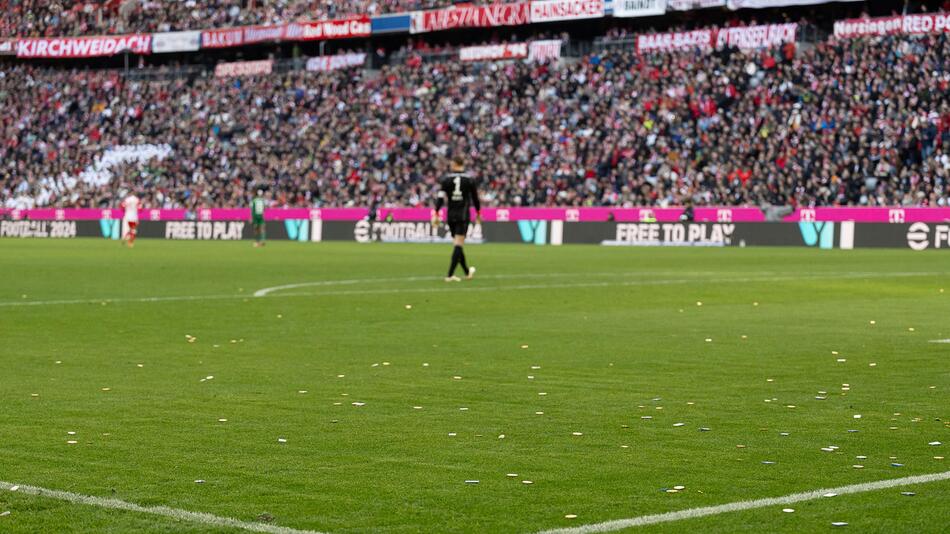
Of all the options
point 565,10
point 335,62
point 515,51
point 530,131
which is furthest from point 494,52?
point 335,62

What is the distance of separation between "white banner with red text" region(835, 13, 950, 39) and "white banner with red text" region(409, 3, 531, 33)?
15291 mm

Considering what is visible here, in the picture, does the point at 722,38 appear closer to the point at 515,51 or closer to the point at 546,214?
the point at 546,214

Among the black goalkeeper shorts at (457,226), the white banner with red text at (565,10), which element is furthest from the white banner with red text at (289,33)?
the black goalkeeper shorts at (457,226)

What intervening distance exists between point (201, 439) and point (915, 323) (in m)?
11.1

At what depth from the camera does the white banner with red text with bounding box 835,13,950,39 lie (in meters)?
53.1

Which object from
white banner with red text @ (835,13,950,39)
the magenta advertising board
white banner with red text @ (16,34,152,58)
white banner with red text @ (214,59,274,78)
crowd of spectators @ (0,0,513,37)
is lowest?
the magenta advertising board

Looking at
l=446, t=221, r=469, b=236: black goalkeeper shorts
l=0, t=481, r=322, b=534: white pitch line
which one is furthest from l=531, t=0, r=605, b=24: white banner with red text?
l=0, t=481, r=322, b=534: white pitch line

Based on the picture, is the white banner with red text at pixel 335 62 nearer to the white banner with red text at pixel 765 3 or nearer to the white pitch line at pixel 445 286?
the white banner with red text at pixel 765 3

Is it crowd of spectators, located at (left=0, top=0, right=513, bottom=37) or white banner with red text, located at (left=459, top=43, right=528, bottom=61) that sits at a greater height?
crowd of spectators, located at (left=0, top=0, right=513, bottom=37)

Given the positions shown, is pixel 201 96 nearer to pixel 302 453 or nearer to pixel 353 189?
pixel 353 189

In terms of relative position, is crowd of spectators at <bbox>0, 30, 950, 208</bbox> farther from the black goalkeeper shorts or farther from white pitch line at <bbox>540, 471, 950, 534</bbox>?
white pitch line at <bbox>540, 471, 950, 534</bbox>

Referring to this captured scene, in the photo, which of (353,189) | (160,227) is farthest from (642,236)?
(160,227)

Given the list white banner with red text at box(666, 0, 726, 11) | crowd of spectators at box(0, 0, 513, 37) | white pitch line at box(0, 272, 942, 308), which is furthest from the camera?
crowd of spectators at box(0, 0, 513, 37)

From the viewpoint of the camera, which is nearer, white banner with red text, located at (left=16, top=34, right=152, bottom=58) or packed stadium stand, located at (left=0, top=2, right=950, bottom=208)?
packed stadium stand, located at (left=0, top=2, right=950, bottom=208)
